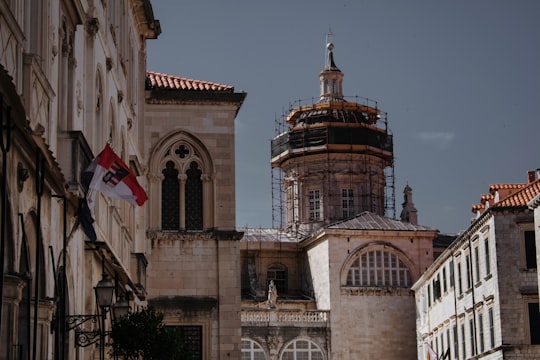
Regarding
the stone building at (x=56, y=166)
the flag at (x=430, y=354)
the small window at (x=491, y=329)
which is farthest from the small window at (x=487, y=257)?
the stone building at (x=56, y=166)

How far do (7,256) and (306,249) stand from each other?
6818 cm

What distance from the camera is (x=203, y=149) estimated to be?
39.6 metres

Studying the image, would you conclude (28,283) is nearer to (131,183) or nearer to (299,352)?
(131,183)

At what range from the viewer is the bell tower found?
86.9m

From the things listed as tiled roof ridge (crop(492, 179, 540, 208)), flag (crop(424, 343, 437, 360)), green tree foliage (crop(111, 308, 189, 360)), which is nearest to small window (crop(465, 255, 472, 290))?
tiled roof ridge (crop(492, 179, 540, 208))

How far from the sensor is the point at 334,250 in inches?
3009

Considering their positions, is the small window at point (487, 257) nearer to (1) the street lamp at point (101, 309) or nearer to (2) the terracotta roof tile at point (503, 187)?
(2) the terracotta roof tile at point (503, 187)

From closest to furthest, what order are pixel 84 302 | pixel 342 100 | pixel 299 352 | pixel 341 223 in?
pixel 84 302, pixel 299 352, pixel 341 223, pixel 342 100

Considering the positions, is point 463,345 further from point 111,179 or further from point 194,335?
point 111,179

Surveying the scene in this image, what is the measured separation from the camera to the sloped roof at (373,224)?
77688 mm

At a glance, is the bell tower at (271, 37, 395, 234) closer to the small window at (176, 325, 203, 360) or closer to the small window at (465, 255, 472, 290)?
the small window at (465, 255, 472, 290)

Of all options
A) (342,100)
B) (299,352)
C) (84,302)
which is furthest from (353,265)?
(84,302)

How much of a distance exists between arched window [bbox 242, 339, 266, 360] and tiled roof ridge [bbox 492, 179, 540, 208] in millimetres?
25352

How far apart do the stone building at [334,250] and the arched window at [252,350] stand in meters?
0.06
